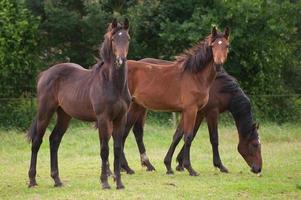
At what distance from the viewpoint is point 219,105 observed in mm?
12344

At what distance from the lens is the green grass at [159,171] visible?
29.8 ft

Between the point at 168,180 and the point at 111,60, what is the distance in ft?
8.28

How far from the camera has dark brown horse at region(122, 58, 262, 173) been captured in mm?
11766

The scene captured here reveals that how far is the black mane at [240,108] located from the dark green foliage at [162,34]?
8571mm

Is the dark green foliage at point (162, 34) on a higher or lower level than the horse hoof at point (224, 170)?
higher

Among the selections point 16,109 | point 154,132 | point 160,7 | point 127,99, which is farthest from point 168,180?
point 160,7

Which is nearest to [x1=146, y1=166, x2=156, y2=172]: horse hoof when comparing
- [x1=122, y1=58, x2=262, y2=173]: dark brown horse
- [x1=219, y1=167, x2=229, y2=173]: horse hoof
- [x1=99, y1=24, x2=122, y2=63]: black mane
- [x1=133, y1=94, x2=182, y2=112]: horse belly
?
[x1=122, y1=58, x2=262, y2=173]: dark brown horse

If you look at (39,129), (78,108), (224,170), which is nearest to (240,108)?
(224,170)

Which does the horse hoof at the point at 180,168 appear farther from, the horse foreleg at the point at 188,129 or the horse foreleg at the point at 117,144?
the horse foreleg at the point at 117,144

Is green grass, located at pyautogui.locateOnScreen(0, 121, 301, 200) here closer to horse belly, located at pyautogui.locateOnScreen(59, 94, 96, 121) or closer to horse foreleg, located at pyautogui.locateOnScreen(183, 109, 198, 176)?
horse foreleg, located at pyautogui.locateOnScreen(183, 109, 198, 176)

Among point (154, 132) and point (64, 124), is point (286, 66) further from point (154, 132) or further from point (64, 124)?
point (64, 124)

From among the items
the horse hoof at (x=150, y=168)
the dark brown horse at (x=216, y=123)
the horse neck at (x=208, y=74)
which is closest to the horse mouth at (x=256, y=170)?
the dark brown horse at (x=216, y=123)

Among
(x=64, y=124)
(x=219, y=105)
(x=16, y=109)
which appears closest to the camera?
(x=64, y=124)

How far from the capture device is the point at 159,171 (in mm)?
12117
